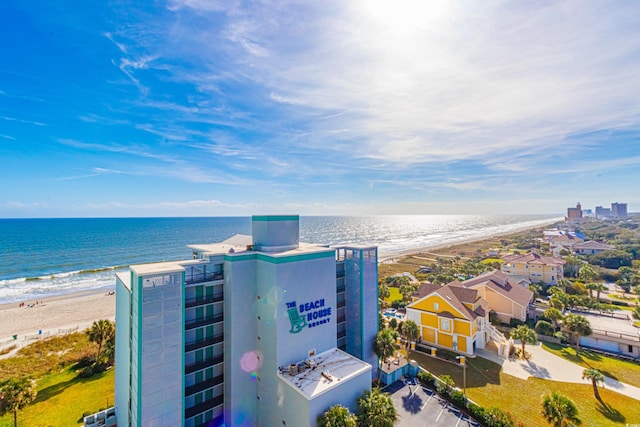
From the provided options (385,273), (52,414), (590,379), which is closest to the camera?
(52,414)

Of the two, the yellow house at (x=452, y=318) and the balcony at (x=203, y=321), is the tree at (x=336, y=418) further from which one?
the yellow house at (x=452, y=318)

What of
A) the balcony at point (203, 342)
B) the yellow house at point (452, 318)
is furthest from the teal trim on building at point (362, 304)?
the balcony at point (203, 342)

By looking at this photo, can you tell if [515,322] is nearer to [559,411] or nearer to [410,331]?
[410,331]

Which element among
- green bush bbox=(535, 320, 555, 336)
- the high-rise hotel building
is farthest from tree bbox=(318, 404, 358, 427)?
green bush bbox=(535, 320, 555, 336)

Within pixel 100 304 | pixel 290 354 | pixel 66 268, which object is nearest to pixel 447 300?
pixel 290 354

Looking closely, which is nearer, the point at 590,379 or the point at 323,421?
the point at 323,421

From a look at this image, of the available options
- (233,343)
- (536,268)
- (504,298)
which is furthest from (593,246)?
(233,343)

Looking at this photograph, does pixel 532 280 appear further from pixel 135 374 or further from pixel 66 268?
pixel 66 268
